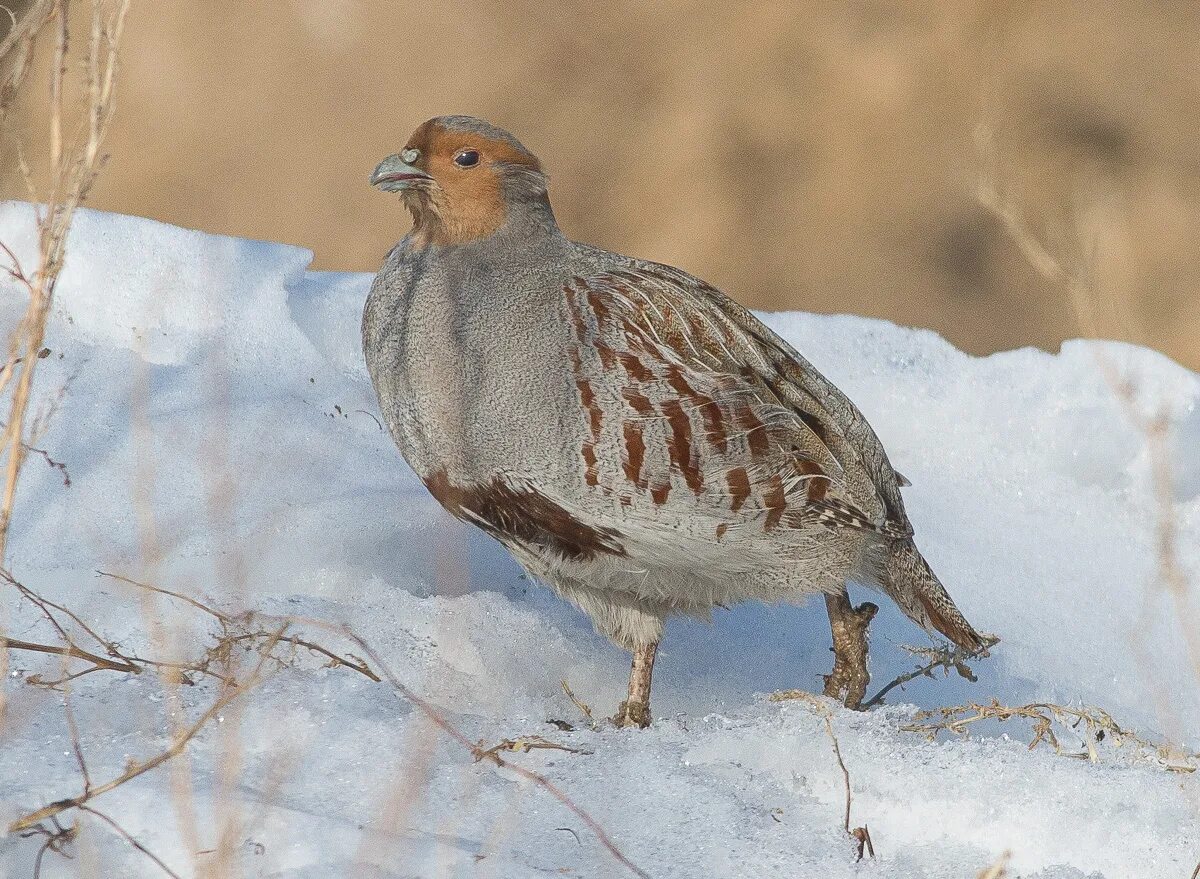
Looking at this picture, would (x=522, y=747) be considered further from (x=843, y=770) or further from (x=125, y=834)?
(x=125, y=834)

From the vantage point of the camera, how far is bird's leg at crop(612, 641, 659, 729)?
2.61 meters

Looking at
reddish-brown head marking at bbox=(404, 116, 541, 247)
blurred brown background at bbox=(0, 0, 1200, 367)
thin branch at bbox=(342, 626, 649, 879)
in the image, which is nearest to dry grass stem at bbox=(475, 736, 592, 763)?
thin branch at bbox=(342, 626, 649, 879)

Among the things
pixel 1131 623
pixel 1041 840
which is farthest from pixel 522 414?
pixel 1131 623

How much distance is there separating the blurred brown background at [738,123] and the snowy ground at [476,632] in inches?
147

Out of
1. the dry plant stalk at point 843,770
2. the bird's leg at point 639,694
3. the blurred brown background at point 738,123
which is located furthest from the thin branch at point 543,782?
the blurred brown background at point 738,123

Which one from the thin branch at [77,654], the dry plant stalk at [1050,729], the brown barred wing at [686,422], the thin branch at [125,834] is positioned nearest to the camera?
the thin branch at [125,834]

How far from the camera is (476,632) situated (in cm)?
270

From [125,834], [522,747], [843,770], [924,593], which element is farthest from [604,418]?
[125,834]

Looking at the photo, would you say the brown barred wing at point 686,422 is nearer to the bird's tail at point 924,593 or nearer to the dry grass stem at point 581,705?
the bird's tail at point 924,593

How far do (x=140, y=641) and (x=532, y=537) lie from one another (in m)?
0.70

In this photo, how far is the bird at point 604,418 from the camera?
241 cm

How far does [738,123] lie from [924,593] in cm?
570

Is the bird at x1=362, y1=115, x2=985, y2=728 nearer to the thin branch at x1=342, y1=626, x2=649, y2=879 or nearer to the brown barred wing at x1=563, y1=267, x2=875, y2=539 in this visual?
the brown barred wing at x1=563, y1=267, x2=875, y2=539

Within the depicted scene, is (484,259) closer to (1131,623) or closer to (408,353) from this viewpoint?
(408,353)
